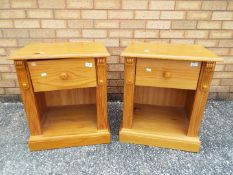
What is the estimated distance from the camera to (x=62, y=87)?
1.35m

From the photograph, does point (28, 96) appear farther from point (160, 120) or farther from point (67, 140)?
point (160, 120)

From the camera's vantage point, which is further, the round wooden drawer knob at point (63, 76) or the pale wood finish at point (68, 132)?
the pale wood finish at point (68, 132)

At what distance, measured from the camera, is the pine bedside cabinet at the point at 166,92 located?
1.30 meters

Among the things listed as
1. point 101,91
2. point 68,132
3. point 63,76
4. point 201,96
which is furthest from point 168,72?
point 68,132

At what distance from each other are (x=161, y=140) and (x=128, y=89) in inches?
18.3

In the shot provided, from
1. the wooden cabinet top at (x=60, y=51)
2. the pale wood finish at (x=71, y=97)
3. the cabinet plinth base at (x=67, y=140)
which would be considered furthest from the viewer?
the pale wood finish at (x=71, y=97)

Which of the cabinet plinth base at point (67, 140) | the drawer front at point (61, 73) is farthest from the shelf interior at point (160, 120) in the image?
the drawer front at point (61, 73)

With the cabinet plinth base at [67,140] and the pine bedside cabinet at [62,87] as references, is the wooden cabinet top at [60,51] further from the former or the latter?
the cabinet plinth base at [67,140]

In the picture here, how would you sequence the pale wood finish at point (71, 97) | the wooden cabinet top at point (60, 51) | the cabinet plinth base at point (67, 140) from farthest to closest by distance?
1. the pale wood finish at point (71, 97)
2. the cabinet plinth base at point (67, 140)
3. the wooden cabinet top at point (60, 51)

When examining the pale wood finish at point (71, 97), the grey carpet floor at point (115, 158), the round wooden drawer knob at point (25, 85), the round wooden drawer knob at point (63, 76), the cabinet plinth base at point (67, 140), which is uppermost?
the round wooden drawer knob at point (63, 76)

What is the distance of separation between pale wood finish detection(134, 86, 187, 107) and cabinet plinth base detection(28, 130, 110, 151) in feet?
1.65

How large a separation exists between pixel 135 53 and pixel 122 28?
0.66m

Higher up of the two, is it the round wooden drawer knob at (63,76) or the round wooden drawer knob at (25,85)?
the round wooden drawer knob at (63,76)

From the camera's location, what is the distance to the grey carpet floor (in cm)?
133
